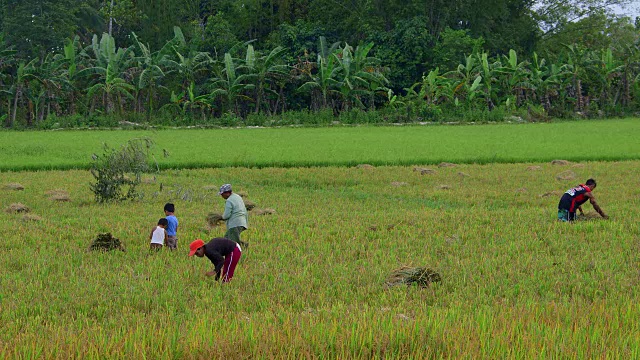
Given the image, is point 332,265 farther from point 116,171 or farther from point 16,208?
point 116,171

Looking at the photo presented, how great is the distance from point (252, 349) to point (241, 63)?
30.8 metres

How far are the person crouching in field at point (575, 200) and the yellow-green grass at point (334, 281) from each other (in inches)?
10.8

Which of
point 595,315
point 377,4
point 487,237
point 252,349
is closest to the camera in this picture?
point 252,349

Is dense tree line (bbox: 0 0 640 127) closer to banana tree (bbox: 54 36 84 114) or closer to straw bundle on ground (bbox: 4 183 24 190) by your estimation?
banana tree (bbox: 54 36 84 114)

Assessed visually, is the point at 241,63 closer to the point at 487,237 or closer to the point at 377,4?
the point at 377,4

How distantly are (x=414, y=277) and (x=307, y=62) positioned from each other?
26766 mm

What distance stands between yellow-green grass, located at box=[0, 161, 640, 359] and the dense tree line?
18409 millimetres

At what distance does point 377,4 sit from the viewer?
40.7 m

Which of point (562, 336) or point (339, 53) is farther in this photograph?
point (339, 53)

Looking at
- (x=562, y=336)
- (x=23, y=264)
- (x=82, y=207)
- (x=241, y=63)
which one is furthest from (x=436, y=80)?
(x=562, y=336)

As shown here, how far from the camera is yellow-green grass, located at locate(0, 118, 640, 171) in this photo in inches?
738

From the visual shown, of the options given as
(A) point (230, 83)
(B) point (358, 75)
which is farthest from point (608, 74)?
(A) point (230, 83)

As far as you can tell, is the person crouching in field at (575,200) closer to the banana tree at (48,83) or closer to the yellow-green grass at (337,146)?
the yellow-green grass at (337,146)

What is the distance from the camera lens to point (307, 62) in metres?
32.6
